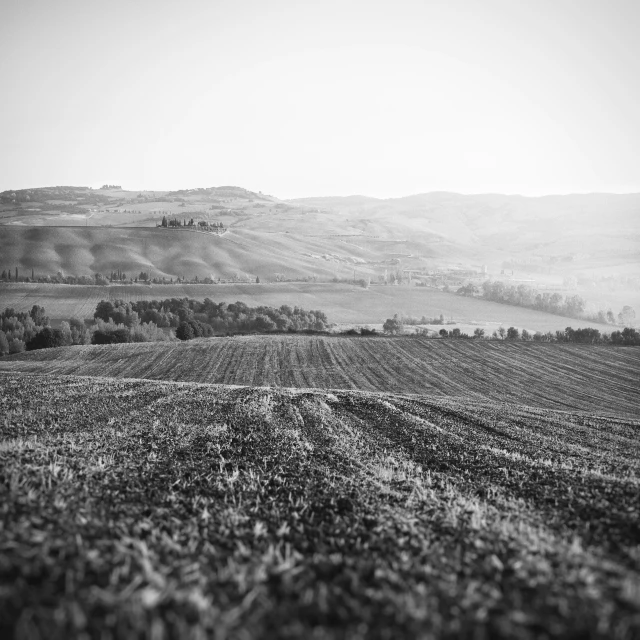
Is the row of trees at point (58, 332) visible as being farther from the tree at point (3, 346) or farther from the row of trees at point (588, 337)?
the row of trees at point (588, 337)

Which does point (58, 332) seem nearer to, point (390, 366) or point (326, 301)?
point (390, 366)

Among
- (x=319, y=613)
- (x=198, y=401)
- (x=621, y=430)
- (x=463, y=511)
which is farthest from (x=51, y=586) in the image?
(x=621, y=430)

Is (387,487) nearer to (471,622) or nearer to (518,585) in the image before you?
(518,585)

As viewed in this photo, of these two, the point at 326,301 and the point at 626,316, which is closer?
the point at 626,316

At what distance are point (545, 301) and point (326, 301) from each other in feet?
255

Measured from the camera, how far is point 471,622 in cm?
477

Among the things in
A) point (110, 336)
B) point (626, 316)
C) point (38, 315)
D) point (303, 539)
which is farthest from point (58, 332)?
point (626, 316)

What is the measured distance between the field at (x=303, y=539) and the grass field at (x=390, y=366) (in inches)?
1779

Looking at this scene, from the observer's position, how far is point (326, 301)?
526 ft

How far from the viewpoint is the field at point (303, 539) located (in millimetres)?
4715

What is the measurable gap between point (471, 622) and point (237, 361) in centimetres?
7025

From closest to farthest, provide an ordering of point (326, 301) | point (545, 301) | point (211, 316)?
point (211, 316), point (326, 301), point (545, 301)

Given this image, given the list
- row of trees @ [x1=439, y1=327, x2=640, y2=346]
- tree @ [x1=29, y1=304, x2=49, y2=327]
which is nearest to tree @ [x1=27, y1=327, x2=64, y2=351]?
tree @ [x1=29, y1=304, x2=49, y2=327]

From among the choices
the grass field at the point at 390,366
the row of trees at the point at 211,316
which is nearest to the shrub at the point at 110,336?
the row of trees at the point at 211,316
